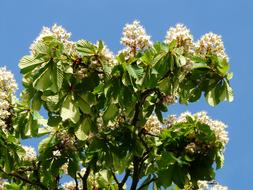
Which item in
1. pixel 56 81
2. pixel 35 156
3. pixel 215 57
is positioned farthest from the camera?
pixel 35 156

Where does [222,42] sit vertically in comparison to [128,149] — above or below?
above

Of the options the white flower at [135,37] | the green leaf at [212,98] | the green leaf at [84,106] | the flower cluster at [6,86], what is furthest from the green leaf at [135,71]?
the flower cluster at [6,86]

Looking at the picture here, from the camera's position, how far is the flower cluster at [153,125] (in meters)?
6.43

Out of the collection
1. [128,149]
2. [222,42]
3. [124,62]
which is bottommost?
[128,149]

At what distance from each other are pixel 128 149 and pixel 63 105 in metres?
0.94

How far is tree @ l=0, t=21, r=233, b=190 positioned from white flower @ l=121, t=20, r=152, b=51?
0.03ft

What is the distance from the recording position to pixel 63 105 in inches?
212

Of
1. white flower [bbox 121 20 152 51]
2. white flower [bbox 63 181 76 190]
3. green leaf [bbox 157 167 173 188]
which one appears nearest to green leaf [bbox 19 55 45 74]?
white flower [bbox 121 20 152 51]

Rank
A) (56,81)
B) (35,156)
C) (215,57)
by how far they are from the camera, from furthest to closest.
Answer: (35,156) → (215,57) → (56,81)

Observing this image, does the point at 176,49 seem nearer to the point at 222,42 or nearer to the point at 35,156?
the point at 222,42

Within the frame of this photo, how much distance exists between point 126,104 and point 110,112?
30cm

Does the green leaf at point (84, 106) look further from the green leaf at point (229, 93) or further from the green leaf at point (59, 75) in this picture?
the green leaf at point (229, 93)

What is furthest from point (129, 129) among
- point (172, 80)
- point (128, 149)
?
point (172, 80)

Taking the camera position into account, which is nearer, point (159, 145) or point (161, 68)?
point (161, 68)
